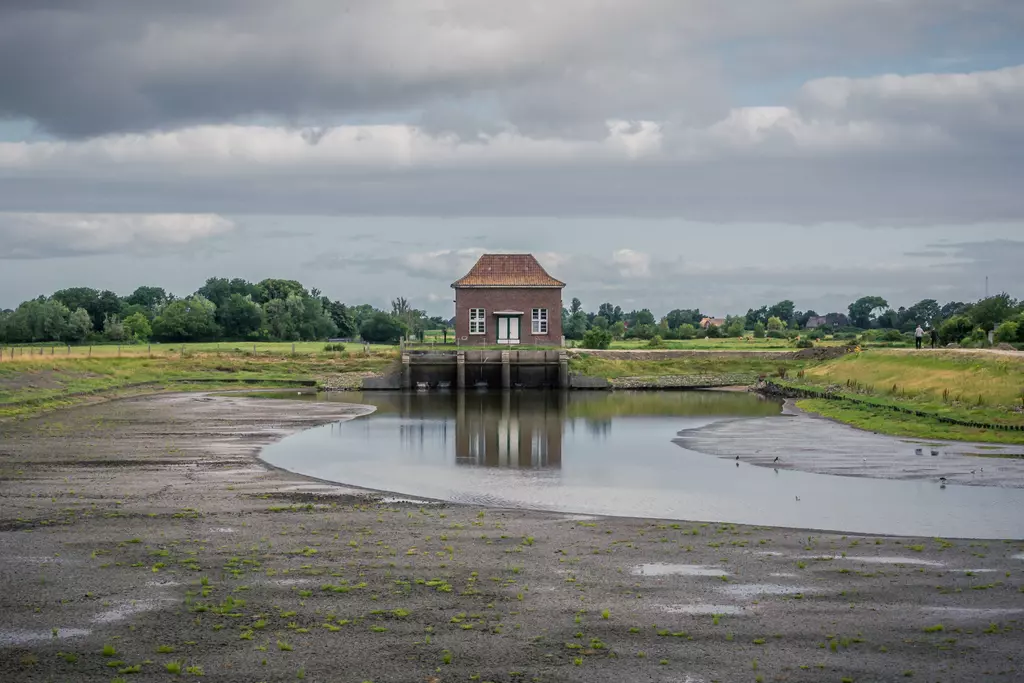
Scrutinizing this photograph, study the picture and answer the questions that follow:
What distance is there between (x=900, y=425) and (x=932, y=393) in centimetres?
926

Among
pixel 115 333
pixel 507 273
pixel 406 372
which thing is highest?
pixel 507 273

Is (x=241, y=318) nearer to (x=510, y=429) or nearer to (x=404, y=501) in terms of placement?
(x=510, y=429)

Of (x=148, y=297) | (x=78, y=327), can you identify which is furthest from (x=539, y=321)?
(x=148, y=297)

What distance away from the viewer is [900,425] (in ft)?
140

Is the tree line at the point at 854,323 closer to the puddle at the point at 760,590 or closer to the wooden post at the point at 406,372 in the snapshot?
the wooden post at the point at 406,372

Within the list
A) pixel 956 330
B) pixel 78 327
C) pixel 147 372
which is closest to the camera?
pixel 147 372

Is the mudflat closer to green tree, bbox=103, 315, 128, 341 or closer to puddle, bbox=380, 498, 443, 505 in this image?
puddle, bbox=380, 498, 443, 505

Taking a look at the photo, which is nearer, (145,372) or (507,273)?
(145,372)

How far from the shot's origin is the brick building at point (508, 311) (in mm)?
88875

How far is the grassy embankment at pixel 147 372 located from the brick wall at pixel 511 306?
7334 mm

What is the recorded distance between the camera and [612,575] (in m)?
16.8

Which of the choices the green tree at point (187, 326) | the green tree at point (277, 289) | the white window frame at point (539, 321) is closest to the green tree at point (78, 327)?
the green tree at point (187, 326)

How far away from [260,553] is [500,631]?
6127mm

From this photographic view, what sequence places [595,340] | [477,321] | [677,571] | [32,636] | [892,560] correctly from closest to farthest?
[32,636]
[677,571]
[892,560]
[477,321]
[595,340]
